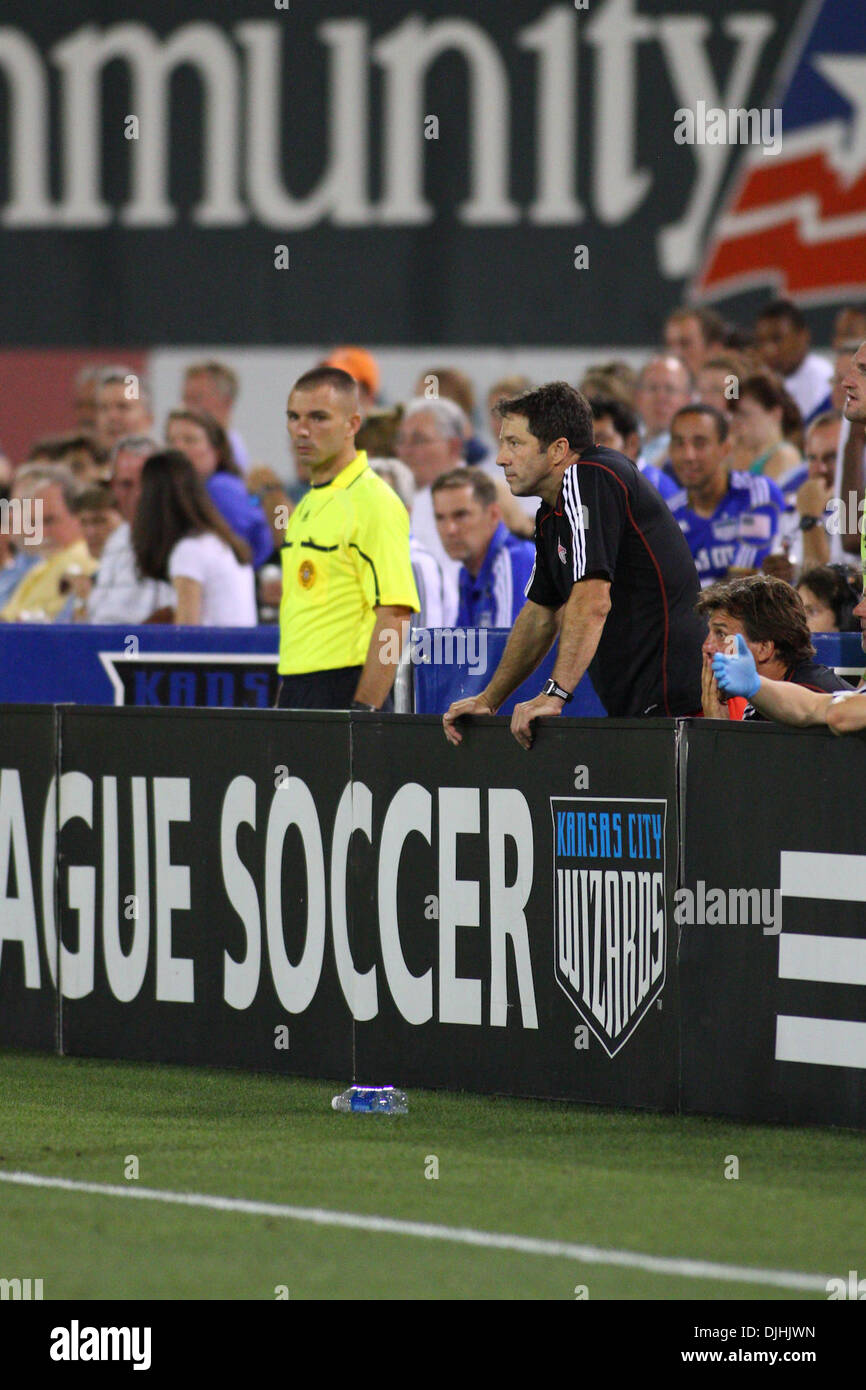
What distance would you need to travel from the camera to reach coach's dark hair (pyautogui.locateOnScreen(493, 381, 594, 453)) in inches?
318

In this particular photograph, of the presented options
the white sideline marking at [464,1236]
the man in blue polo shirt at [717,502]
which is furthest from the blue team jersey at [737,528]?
the white sideline marking at [464,1236]

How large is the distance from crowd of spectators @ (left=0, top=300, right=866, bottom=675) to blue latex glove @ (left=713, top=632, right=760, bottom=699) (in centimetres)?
204

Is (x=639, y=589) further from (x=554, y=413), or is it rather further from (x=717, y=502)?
(x=717, y=502)

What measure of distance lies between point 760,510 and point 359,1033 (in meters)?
3.75

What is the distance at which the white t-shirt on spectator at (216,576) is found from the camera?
11750 mm

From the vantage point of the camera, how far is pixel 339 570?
926 centimetres

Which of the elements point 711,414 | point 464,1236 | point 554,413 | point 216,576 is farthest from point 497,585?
point 464,1236

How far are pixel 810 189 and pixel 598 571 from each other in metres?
9.30

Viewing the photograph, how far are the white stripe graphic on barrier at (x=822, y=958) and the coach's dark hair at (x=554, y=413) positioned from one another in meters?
1.83

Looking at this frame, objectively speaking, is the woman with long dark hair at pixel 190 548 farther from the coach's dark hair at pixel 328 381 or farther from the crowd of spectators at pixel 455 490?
the coach's dark hair at pixel 328 381

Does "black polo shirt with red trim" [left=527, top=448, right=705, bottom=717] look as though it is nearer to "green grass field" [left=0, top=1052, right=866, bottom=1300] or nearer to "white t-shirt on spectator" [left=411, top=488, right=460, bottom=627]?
"green grass field" [left=0, top=1052, right=866, bottom=1300]

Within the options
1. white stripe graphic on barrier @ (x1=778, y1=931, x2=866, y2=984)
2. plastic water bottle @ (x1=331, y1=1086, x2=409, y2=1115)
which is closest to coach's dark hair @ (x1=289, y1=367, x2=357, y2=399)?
plastic water bottle @ (x1=331, y1=1086, x2=409, y2=1115)
